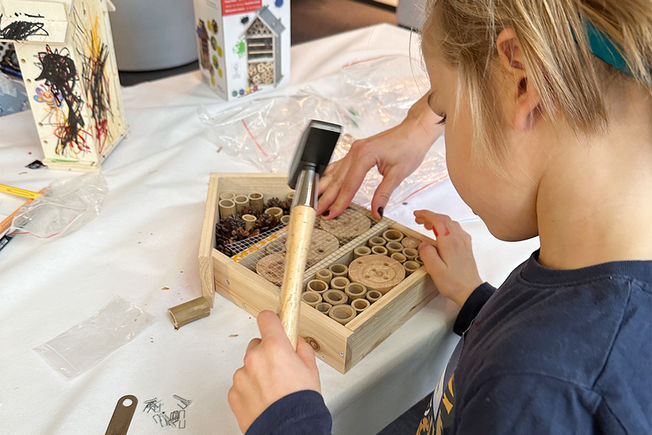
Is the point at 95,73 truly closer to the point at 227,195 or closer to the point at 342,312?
the point at 227,195

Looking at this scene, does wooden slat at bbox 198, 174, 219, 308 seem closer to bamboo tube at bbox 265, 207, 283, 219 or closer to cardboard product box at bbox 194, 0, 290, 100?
bamboo tube at bbox 265, 207, 283, 219

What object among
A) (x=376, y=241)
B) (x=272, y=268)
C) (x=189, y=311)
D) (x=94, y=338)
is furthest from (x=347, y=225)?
(x=94, y=338)

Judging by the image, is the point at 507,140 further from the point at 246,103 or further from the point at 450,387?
the point at 246,103

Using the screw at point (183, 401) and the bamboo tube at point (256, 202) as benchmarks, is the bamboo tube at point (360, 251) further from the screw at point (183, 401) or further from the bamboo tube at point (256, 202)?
the screw at point (183, 401)

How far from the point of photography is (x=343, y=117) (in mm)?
1168

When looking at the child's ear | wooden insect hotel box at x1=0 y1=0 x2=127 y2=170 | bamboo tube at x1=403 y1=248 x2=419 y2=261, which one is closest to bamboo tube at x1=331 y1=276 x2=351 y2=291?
bamboo tube at x1=403 y1=248 x2=419 y2=261

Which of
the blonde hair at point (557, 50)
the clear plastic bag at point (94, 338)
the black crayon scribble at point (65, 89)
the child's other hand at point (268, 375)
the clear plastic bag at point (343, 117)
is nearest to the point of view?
the blonde hair at point (557, 50)

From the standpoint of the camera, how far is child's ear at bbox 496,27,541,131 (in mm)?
438

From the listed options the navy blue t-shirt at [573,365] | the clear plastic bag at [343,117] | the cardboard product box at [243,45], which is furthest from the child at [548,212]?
the cardboard product box at [243,45]

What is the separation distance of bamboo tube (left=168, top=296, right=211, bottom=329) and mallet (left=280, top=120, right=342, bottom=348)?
0.20m

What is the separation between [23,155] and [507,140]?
2.95 ft

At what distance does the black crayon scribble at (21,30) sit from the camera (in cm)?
83

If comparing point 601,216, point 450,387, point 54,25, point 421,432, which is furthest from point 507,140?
point 54,25

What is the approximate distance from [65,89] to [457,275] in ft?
2.34
